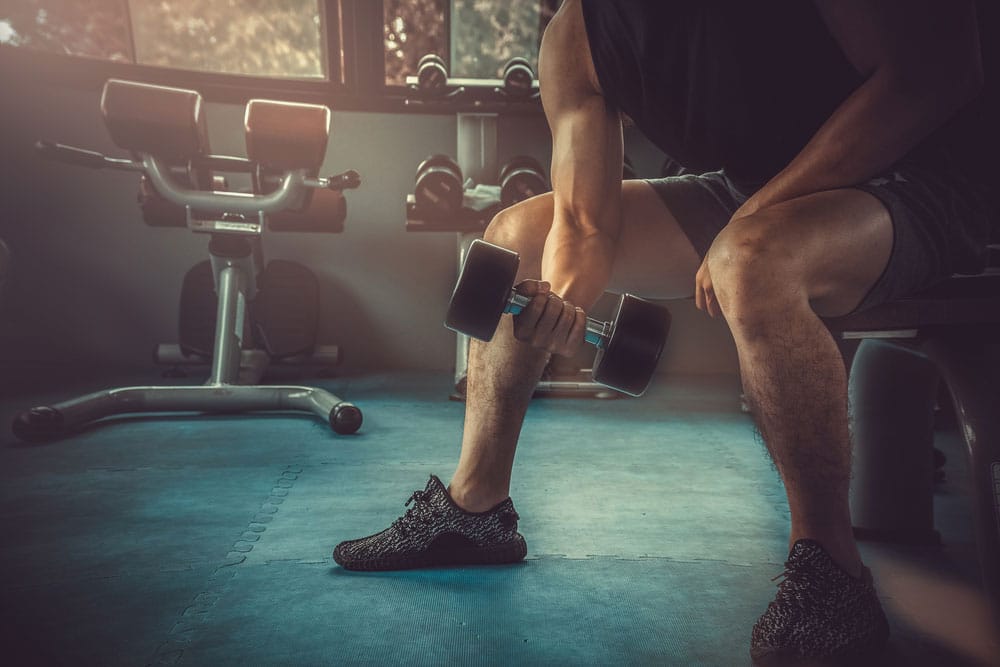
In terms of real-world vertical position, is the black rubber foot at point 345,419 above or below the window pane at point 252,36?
below

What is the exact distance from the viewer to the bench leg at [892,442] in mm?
1338

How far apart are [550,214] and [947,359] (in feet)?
2.26

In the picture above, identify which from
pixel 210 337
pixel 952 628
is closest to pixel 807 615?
pixel 952 628

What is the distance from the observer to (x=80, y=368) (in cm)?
321

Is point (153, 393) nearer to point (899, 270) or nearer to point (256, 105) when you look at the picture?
point (256, 105)

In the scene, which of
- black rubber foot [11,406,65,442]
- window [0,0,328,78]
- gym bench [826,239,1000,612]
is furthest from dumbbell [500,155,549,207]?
black rubber foot [11,406,65,442]

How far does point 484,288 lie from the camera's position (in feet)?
3.18

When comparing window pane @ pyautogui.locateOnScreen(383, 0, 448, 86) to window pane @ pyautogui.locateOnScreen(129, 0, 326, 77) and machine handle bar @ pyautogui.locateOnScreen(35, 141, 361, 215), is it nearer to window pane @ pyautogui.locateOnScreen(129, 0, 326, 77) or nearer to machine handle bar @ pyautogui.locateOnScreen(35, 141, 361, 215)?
window pane @ pyautogui.locateOnScreen(129, 0, 326, 77)

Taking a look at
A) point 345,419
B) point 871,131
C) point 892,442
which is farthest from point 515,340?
point 345,419

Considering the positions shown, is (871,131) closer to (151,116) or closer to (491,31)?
(151,116)

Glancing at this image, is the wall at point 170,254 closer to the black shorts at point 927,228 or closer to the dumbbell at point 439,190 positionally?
the dumbbell at point 439,190

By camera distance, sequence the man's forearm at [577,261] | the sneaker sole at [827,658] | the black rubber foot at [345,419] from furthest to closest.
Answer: the black rubber foot at [345,419], the man's forearm at [577,261], the sneaker sole at [827,658]

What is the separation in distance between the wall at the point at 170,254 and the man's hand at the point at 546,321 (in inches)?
101

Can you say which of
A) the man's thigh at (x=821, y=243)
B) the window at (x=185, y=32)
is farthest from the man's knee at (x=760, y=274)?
the window at (x=185, y=32)
